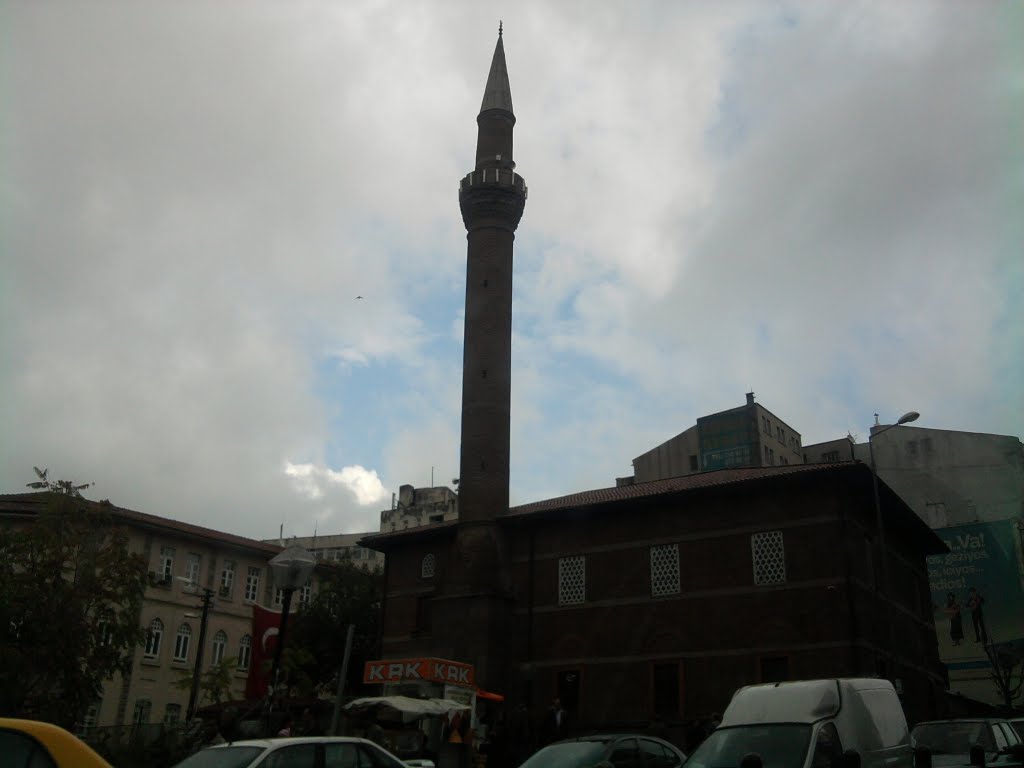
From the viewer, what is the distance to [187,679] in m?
35.1

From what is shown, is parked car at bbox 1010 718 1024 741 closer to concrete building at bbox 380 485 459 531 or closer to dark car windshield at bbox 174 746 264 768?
dark car windshield at bbox 174 746 264 768

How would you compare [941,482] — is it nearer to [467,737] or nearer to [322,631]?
[322,631]

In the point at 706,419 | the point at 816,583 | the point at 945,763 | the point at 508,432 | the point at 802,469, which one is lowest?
the point at 945,763

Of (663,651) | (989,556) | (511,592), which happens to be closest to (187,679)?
(511,592)

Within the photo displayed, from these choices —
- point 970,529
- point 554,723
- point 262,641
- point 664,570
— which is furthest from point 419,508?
point 262,641

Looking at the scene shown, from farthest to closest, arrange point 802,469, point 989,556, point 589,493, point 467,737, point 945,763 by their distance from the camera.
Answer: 1. point 989,556
2. point 589,493
3. point 802,469
4. point 467,737
5. point 945,763

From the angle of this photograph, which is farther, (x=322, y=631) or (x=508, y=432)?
(x=322, y=631)

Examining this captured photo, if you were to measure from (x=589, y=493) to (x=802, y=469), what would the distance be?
31.6ft

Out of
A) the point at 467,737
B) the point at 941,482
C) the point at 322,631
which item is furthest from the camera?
the point at 941,482

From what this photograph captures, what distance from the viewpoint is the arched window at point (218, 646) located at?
42.2 m

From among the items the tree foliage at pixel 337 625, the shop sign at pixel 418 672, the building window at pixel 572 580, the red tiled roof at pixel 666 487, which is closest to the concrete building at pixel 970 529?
the red tiled roof at pixel 666 487

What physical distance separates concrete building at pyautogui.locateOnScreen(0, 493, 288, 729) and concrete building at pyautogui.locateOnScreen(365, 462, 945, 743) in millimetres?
12914

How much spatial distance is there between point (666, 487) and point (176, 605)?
2356 cm

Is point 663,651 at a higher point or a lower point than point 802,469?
lower
